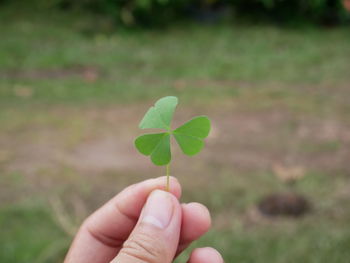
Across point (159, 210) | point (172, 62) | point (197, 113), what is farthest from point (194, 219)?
point (172, 62)

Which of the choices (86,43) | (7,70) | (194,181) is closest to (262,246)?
(194,181)

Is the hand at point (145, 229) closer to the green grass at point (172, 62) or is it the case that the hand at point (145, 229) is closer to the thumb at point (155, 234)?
the thumb at point (155, 234)

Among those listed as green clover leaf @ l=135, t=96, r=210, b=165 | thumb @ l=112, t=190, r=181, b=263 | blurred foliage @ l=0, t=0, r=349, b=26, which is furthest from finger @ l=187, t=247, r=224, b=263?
blurred foliage @ l=0, t=0, r=349, b=26

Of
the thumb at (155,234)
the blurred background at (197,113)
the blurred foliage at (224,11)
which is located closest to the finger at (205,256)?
the thumb at (155,234)

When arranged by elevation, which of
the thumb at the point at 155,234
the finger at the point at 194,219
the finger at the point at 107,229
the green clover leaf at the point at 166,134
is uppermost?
the green clover leaf at the point at 166,134

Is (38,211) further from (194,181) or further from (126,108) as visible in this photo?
(126,108)

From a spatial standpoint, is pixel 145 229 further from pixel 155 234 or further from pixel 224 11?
pixel 224 11
